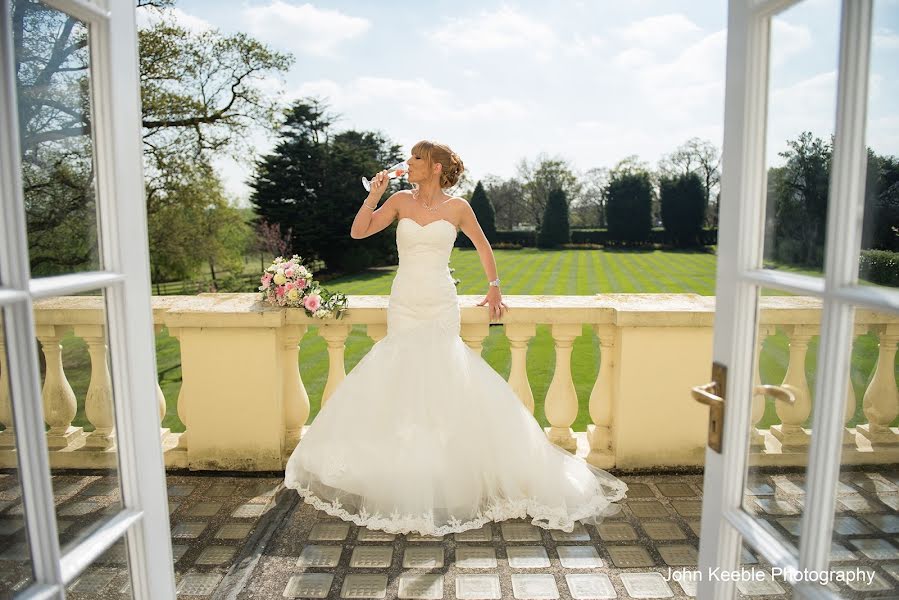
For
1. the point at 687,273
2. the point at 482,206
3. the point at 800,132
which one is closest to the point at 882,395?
the point at 800,132

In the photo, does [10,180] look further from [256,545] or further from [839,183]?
[256,545]

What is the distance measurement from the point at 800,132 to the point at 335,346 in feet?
9.97

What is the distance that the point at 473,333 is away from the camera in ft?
12.2

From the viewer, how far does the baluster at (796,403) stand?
3.73 ft

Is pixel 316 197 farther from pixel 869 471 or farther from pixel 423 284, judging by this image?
pixel 869 471

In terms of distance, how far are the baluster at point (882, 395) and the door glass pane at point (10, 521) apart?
1.52 m

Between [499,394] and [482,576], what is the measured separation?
1024 mm

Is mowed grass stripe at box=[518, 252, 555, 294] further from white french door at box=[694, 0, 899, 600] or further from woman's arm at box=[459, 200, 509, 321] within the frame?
white french door at box=[694, 0, 899, 600]

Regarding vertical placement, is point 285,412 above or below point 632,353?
below

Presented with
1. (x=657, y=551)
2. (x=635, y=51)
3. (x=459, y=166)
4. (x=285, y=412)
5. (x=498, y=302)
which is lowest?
(x=657, y=551)

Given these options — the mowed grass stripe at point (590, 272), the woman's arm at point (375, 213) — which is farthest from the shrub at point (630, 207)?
the woman's arm at point (375, 213)

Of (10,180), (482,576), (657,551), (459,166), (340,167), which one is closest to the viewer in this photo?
(10,180)

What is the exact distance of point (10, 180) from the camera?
0.99 metres

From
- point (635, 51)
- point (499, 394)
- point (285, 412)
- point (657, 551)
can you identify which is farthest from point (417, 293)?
point (635, 51)
